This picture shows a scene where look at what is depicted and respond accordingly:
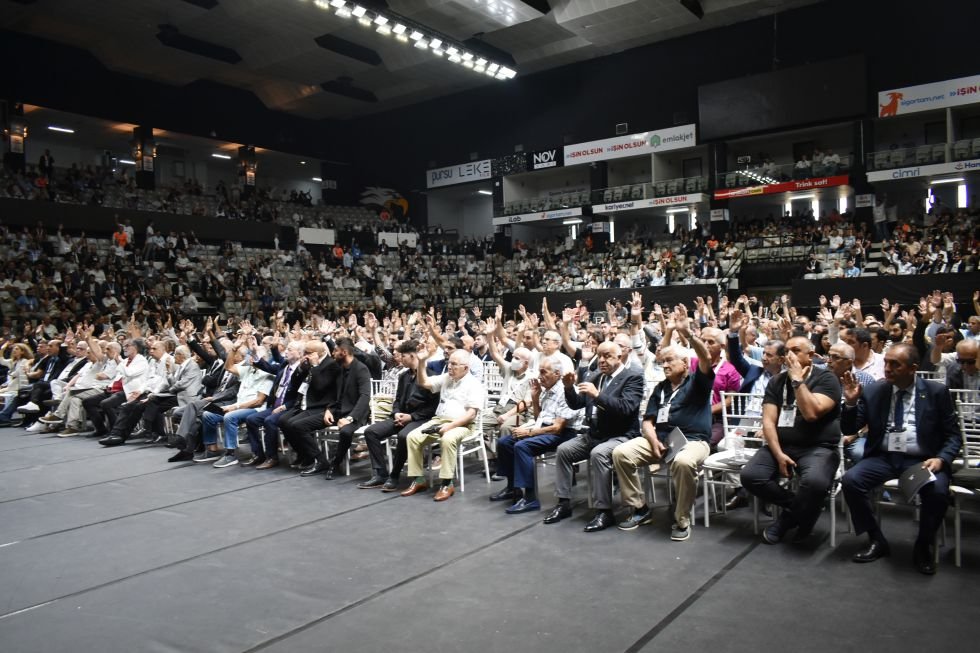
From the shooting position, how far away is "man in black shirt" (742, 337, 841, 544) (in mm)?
4129

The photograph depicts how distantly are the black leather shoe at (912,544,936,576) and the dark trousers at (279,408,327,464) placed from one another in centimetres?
515

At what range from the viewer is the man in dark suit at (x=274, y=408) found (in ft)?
23.4

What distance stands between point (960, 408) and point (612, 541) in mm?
2407

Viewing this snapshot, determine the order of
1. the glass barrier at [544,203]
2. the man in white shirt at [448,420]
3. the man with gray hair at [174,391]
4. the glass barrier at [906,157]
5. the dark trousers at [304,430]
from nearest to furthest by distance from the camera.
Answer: the man in white shirt at [448,420] → the dark trousers at [304,430] → the man with gray hair at [174,391] → the glass barrier at [906,157] → the glass barrier at [544,203]

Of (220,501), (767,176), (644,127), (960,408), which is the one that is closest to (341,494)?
(220,501)

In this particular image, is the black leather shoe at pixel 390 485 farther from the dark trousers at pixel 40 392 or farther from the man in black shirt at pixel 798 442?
the dark trousers at pixel 40 392

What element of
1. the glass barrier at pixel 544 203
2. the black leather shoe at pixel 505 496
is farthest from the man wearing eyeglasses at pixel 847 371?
the glass barrier at pixel 544 203

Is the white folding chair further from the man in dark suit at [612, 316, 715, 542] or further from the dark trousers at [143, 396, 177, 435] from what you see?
the dark trousers at [143, 396, 177, 435]

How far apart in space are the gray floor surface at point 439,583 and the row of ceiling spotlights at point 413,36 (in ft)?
52.3

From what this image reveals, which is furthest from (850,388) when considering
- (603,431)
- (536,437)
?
(536,437)

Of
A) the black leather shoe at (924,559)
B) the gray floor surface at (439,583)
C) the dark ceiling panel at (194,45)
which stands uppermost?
the dark ceiling panel at (194,45)

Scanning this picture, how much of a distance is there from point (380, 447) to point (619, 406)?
251 centimetres

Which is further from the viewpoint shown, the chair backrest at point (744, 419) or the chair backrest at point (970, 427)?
the chair backrest at point (744, 419)

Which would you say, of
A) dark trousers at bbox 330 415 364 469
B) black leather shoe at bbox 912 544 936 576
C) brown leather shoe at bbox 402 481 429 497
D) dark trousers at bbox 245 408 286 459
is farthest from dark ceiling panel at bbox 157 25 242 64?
black leather shoe at bbox 912 544 936 576
